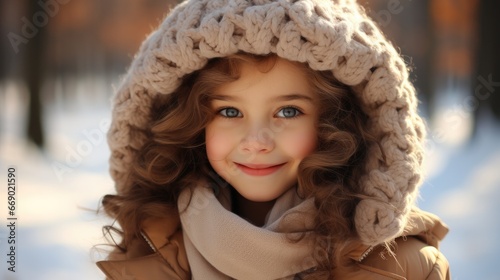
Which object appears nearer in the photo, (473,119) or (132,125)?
(132,125)

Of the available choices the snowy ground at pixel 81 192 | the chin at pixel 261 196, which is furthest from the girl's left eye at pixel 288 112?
the snowy ground at pixel 81 192

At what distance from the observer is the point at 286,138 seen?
5.51 feet

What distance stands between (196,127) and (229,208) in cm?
25

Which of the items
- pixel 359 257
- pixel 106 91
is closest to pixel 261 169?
pixel 359 257

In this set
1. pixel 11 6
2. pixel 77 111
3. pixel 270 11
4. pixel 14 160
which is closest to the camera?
pixel 270 11

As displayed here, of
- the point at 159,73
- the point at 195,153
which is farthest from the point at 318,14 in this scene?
the point at 195,153

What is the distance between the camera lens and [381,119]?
65.2 inches

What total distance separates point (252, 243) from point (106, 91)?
5.03m

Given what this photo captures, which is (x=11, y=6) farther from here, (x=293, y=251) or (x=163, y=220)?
(x=293, y=251)

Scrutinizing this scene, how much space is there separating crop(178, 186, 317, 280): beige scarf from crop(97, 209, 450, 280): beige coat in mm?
84

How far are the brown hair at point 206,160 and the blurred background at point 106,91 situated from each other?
2058 millimetres

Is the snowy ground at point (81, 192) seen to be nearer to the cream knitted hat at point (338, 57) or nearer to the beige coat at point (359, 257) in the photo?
the beige coat at point (359, 257)

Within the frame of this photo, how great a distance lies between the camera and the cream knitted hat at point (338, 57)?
5.10ft

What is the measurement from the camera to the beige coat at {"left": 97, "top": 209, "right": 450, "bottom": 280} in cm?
167
